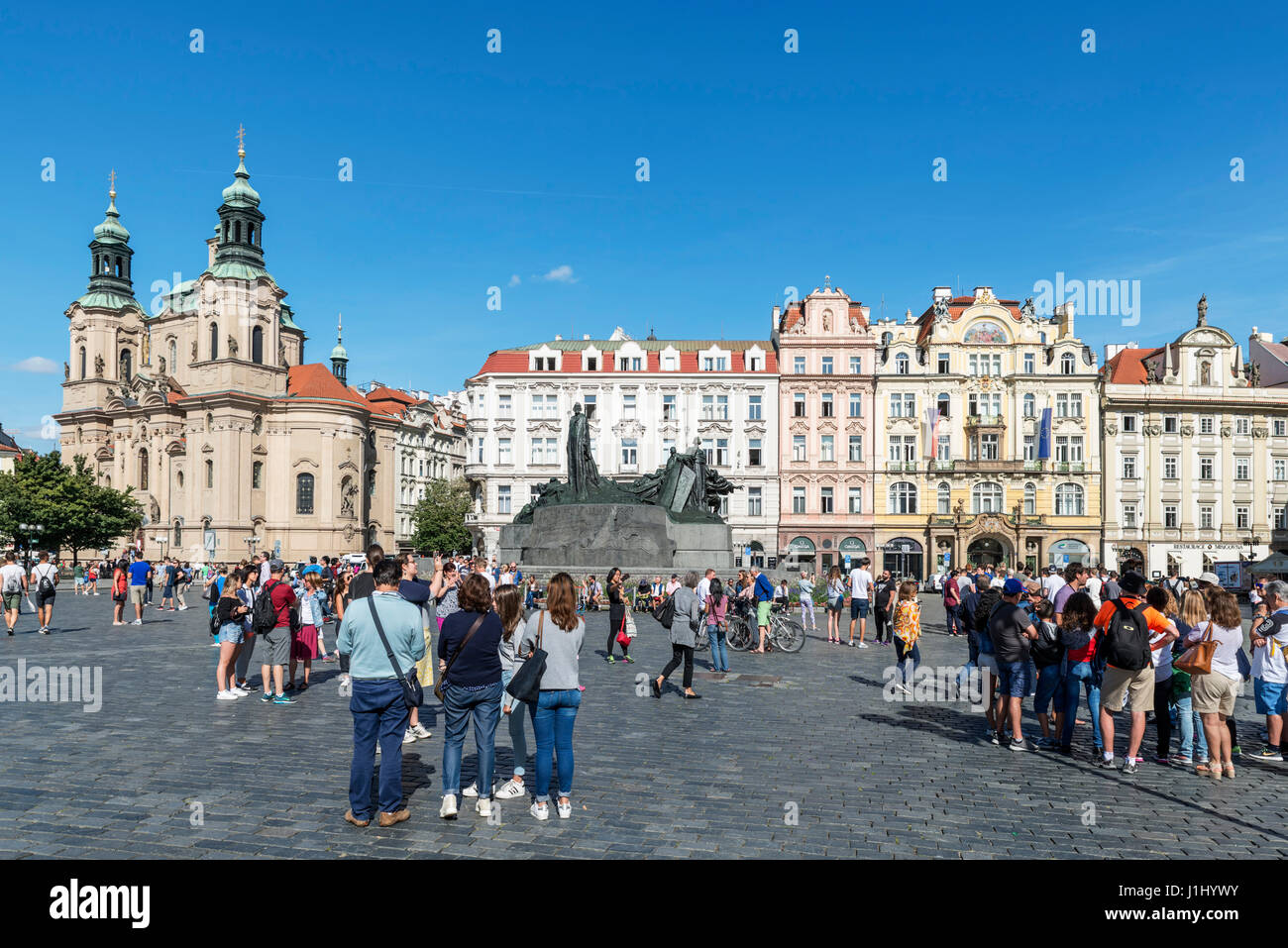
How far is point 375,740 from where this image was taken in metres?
6.54

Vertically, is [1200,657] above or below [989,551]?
above

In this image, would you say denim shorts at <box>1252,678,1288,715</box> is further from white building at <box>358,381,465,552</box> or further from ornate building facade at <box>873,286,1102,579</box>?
white building at <box>358,381,465,552</box>

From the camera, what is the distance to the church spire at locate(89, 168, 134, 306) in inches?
3376

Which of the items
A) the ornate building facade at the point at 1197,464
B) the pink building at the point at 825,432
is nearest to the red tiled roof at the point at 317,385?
the pink building at the point at 825,432

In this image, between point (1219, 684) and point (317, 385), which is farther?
point (317, 385)

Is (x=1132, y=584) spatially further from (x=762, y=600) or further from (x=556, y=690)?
(x=762, y=600)

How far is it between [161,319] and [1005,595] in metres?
87.7

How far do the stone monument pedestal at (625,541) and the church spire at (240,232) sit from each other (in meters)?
60.1

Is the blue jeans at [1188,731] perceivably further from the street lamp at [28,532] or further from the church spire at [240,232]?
the church spire at [240,232]

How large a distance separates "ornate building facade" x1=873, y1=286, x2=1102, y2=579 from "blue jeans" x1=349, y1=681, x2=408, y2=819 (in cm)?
5439

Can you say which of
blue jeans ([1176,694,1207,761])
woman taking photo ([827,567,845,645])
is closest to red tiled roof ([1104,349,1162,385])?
woman taking photo ([827,567,845,645])

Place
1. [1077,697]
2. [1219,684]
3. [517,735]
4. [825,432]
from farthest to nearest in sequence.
Result: [825,432], [1077,697], [1219,684], [517,735]

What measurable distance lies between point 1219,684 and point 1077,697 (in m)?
1.23

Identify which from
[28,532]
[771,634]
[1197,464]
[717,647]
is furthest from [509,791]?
[1197,464]
